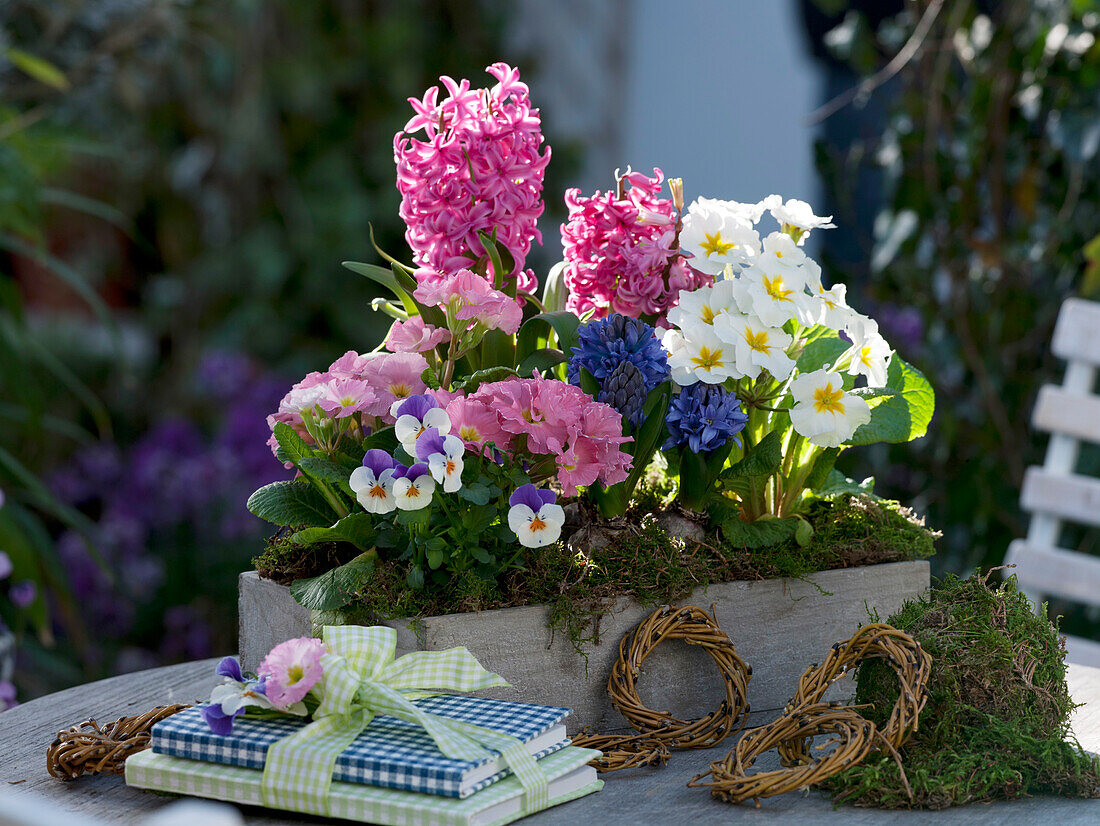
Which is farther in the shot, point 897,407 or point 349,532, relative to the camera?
point 897,407

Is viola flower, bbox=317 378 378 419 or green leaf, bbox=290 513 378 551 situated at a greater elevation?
viola flower, bbox=317 378 378 419

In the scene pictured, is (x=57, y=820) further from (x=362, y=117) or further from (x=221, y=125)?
(x=362, y=117)

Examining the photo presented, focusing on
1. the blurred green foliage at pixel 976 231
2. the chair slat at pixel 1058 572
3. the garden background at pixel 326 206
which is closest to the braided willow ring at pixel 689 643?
the garden background at pixel 326 206

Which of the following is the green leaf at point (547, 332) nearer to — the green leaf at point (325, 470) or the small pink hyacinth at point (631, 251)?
the small pink hyacinth at point (631, 251)

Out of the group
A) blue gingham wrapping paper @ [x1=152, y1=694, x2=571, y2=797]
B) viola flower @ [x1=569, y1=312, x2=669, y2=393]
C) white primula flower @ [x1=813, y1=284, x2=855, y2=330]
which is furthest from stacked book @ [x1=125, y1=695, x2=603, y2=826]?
white primula flower @ [x1=813, y1=284, x2=855, y2=330]

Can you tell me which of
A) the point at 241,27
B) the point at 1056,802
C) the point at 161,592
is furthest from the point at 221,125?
the point at 1056,802

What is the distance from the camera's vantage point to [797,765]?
0.91 meters

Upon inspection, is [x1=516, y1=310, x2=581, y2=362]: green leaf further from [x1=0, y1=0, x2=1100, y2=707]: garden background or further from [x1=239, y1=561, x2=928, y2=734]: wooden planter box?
[x1=0, y1=0, x2=1100, y2=707]: garden background

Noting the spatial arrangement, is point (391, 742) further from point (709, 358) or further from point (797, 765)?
point (709, 358)

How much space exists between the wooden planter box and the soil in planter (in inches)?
0.5

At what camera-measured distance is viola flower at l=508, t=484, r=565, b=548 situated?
941 mm

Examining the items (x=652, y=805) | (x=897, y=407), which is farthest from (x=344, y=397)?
(x=897, y=407)

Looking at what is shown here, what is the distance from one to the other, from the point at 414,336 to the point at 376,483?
0.63ft

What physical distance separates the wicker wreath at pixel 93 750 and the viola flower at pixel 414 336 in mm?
398
